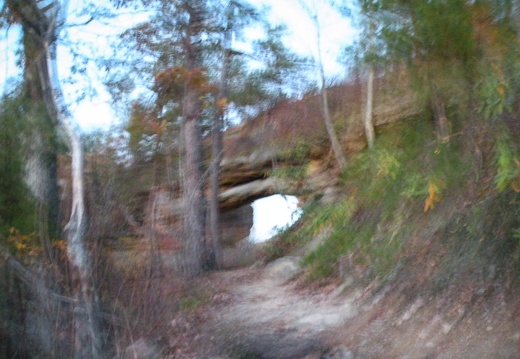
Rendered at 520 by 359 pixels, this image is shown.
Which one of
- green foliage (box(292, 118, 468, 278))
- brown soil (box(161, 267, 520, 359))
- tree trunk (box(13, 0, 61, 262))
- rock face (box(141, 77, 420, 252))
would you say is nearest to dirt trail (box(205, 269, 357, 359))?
brown soil (box(161, 267, 520, 359))

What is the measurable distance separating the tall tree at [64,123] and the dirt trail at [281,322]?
2.00m

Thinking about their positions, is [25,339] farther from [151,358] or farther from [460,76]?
[460,76]

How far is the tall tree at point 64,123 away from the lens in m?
8.20

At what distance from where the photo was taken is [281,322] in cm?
980

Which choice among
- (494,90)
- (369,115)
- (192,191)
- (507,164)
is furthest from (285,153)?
(507,164)

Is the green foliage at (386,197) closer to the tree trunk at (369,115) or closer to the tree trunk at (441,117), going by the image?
the tree trunk at (441,117)

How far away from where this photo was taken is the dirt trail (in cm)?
875

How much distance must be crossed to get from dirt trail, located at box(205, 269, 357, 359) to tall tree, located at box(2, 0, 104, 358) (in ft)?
6.55

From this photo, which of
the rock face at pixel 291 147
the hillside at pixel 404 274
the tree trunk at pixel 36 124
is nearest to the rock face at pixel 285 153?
the rock face at pixel 291 147

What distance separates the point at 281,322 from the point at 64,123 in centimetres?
429

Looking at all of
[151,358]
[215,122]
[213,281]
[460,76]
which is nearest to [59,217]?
[151,358]

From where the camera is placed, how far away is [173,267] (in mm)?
10891

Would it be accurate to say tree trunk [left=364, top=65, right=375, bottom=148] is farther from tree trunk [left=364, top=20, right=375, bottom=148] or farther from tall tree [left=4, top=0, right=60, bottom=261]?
tall tree [left=4, top=0, right=60, bottom=261]

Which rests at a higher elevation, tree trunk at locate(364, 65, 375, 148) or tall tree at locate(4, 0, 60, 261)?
tall tree at locate(4, 0, 60, 261)
